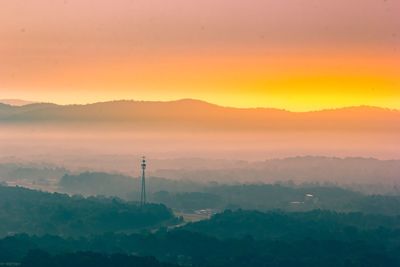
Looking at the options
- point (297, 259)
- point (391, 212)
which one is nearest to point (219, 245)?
point (297, 259)

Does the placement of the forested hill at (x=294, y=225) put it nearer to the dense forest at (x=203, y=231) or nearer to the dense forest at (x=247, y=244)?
the dense forest at (x=247, y=244)

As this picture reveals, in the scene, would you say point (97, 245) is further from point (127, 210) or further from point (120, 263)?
point (127, 210)

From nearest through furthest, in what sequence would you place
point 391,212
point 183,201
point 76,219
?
point 76,219 → point 391,212 → point 183,201

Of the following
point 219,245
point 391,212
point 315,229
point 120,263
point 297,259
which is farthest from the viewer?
point 391,212

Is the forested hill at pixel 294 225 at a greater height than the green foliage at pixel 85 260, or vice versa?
the forested hill at pixel 294 225

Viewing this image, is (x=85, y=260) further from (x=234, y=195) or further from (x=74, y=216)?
(x=234, y=195)

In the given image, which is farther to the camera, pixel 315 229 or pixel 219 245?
pixel 315 229

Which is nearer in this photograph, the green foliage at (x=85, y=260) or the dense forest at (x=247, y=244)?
the green foliage at (x=85, y=260)

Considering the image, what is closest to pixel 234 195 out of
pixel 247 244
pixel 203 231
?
pixel 203 231

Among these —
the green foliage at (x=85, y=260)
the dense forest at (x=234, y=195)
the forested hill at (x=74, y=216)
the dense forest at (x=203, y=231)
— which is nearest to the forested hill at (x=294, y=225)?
the dense forest at (x=203, y=231)
